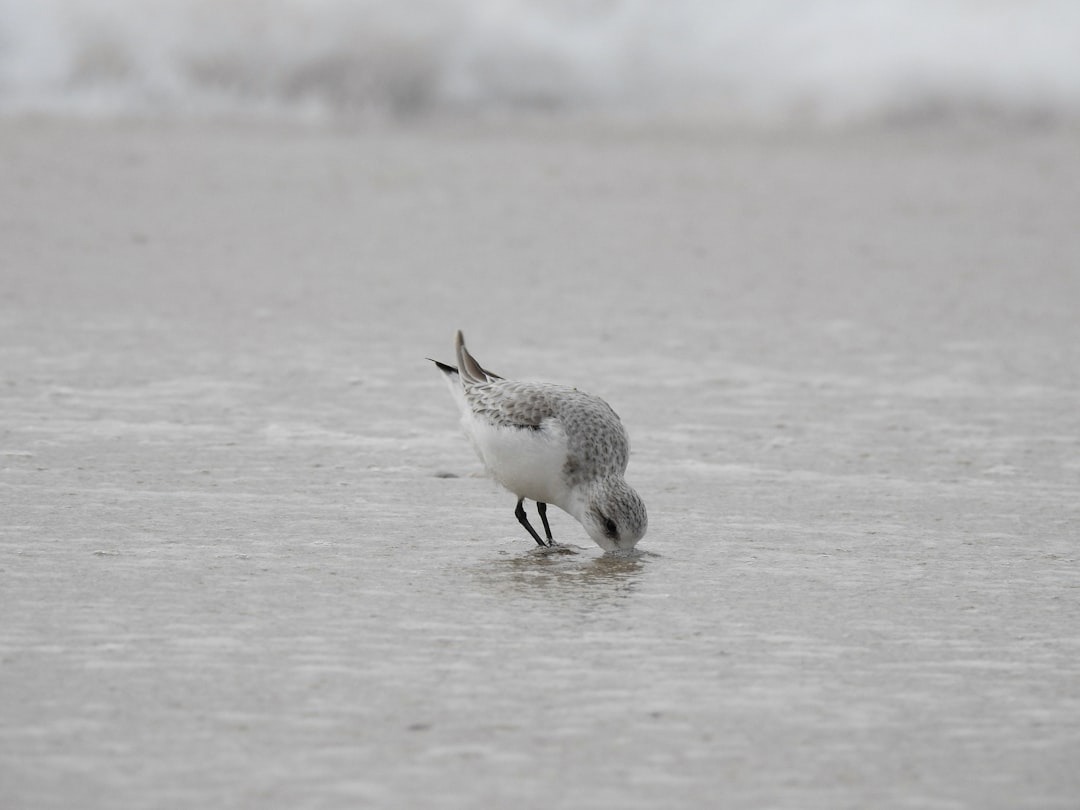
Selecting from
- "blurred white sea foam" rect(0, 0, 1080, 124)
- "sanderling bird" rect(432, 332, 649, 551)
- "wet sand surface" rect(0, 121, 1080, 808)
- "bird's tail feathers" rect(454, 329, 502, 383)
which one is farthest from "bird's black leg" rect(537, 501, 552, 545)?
"blurred white sea foam" rect(0, 0, 1080, 124)

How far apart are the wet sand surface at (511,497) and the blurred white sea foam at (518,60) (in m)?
1.65

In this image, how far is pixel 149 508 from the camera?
17.7 feet

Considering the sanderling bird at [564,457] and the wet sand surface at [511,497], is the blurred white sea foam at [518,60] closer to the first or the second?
the wet sand surface at [511,497]

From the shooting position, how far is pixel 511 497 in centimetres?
592

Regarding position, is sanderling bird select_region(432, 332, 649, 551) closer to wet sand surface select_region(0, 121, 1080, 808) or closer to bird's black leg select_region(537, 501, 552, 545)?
bird's black leg select_region(537, 501, 552, 545)

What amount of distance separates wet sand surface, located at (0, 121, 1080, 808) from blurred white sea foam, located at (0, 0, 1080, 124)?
5.40 feet

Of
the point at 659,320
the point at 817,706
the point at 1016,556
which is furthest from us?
the point at 659,320

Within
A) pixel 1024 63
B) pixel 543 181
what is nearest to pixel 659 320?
pixel 543 181

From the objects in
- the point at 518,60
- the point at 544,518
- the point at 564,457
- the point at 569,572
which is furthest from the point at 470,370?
the point at 518,60

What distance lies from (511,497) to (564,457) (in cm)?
83

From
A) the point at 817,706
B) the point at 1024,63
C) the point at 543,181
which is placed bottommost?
the point at 817,706

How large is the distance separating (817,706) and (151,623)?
159 cm

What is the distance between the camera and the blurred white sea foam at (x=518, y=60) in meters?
14.1

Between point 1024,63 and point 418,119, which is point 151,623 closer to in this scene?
point 418,119
